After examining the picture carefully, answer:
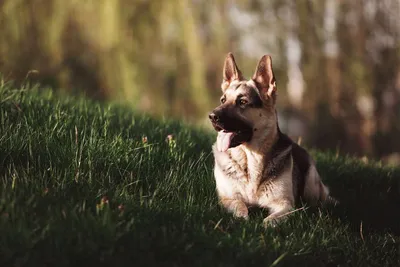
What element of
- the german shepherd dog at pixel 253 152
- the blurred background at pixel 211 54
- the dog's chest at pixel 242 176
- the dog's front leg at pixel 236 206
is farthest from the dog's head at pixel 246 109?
the blurred background at pixel 211 54

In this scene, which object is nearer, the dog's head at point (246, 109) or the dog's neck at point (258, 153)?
the dog's head at point (246, 109)

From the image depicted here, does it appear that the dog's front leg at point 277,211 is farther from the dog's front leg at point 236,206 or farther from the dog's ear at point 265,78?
the dog's ear at point 265,78

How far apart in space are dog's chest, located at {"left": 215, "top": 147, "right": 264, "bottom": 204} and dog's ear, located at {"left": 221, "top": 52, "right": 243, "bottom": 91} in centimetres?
68

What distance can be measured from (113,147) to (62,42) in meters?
4.87

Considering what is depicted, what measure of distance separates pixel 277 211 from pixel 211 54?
269 inches

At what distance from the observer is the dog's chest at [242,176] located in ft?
14.2

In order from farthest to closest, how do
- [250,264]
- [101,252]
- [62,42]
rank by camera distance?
[62,42] → [250,264] → [101,252]

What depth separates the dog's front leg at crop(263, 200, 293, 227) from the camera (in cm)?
397

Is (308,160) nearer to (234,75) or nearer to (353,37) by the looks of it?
(234,75)

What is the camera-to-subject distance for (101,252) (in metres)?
3.10

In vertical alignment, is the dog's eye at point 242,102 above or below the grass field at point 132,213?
above

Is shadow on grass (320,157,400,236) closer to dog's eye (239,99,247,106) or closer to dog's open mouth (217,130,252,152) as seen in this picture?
dog's open mouth (217,130,252,152)

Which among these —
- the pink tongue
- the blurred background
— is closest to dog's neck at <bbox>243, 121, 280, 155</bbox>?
the pink tongue

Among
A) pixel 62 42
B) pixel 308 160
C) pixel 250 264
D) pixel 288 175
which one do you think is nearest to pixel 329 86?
pixel 62 42
